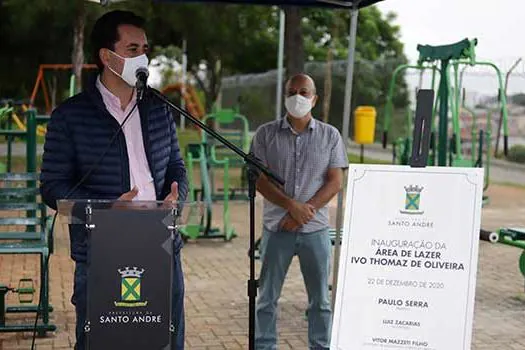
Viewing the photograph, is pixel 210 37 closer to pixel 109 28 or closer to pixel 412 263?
pixel 109 28

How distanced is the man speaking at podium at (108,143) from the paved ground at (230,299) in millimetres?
2098

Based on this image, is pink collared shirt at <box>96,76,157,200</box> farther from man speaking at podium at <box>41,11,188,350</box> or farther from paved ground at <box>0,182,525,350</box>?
paved ground at <box>0,182,525,350</box>

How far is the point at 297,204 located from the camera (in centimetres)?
485

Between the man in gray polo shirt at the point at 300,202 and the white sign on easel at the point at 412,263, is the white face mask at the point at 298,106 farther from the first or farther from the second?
the white sign on easel at the point at 412,263

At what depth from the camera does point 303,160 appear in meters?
4.98

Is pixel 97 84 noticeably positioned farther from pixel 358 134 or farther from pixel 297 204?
pixel 358 134

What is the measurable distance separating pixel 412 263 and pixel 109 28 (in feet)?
5.37

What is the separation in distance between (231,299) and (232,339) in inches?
47.4

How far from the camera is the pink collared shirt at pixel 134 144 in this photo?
383cm

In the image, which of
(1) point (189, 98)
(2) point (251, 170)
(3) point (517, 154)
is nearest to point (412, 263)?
(2) point (251, 170)

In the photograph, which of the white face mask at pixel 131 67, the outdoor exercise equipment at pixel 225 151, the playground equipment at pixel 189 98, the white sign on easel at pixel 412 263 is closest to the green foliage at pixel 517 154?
the outdoor exercise equipment at pixel 225 151

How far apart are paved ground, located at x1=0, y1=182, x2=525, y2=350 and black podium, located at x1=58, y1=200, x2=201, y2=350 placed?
7.65 feet

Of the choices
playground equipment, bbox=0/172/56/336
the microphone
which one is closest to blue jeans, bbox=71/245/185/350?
the microphone

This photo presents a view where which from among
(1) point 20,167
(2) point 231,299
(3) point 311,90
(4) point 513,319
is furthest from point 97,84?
(1) point 20,167
